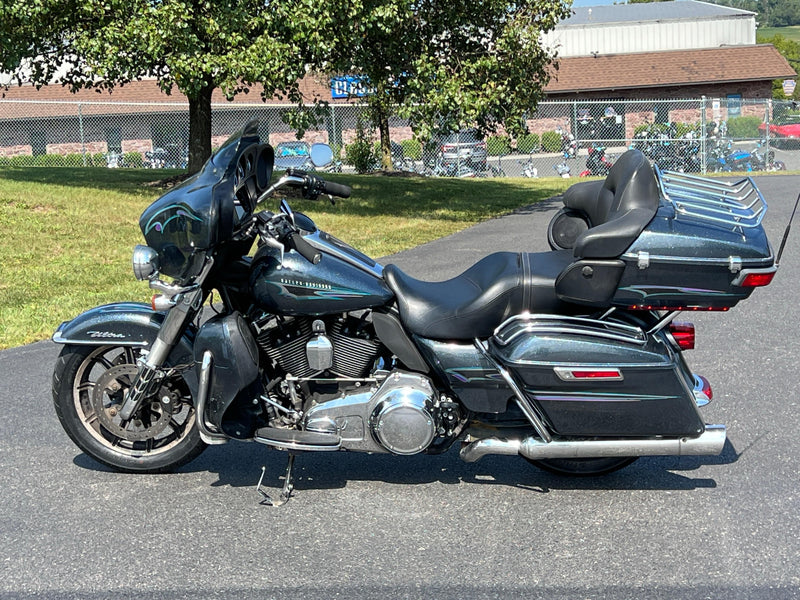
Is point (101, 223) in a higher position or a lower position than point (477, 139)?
lower

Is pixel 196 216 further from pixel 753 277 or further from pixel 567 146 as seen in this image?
pixel 567 146

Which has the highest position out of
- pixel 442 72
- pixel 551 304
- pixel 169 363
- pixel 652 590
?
pixel 442 72

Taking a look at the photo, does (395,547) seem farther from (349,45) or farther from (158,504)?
(349,45)

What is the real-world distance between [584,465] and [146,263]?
220 cm

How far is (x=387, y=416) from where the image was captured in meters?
4.10

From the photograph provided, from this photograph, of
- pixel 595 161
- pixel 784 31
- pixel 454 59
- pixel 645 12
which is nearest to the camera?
pixel 454 59

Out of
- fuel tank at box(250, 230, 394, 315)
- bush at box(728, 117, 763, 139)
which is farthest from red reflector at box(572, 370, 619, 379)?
bush at box(728, 117, 763, 139)

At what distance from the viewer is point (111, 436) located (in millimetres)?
4711

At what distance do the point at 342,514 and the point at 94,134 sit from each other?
3380 centimetres

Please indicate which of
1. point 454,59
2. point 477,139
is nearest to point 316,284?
point 454,59

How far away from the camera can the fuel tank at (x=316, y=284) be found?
405 centimetres

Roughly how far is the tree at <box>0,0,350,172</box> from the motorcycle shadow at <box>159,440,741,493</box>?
35.6 feet

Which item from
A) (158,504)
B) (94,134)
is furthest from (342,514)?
(94,134)

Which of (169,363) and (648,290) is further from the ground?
(648,290)
